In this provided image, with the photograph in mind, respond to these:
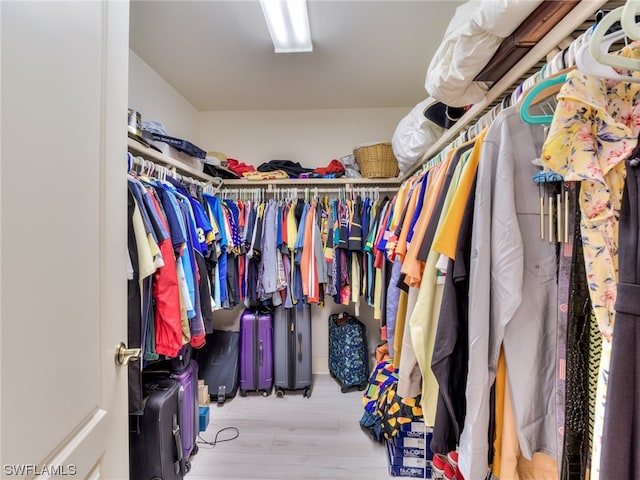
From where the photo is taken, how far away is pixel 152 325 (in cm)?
130

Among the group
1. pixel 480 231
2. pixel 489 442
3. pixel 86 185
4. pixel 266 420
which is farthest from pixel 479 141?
pixel 266 420

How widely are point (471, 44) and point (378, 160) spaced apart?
61.2 inches

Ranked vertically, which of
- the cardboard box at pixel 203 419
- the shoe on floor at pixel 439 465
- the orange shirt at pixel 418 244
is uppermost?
the orange shirt at pixel 418 244

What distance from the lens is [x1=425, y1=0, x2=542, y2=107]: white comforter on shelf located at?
0.69 meters

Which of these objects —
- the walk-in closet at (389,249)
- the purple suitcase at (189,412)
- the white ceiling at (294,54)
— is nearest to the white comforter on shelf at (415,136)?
the walk-in closet at (389,249)

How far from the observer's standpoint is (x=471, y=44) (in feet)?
2.64

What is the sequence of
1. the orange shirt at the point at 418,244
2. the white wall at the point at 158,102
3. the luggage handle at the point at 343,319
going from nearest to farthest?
the orange shirt at the point at 418,244 < the white wall at the point at 158,102 < the luggage handle at the point at 343,319

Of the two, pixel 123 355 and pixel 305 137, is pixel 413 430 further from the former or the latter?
pixel 305 137

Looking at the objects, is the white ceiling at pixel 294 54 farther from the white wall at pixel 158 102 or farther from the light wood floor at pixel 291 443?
the light wood floor at pixel 291 443

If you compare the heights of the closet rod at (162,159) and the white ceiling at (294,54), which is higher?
the white ceiling at (294,54)

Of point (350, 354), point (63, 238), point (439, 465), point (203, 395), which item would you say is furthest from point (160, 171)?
point (439, 465)

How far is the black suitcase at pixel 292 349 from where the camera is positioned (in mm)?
2400

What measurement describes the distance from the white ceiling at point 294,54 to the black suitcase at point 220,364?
218cm

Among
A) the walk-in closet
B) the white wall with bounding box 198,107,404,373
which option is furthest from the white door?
the white wall with bounding box 198,107,404,373
